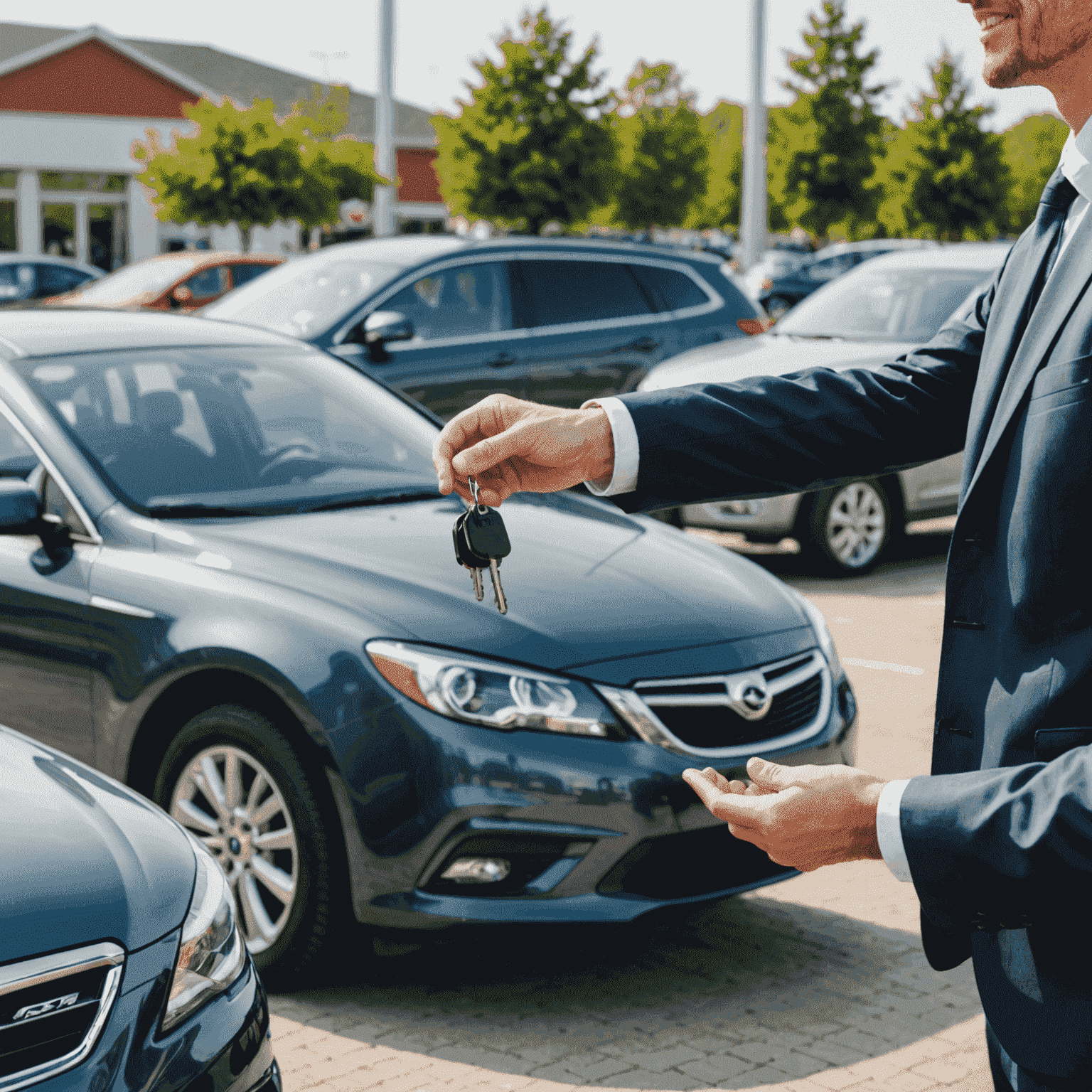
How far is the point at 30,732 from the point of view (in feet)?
14.3

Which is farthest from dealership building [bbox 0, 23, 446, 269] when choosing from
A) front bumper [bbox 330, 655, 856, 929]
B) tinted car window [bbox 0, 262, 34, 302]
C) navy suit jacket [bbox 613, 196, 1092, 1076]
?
navy suit jacket [bbox 613, 196, 1092, 1076]

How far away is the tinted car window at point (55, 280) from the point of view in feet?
68.0

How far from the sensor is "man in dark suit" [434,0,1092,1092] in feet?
4.98

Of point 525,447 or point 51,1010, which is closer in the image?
point 525,447

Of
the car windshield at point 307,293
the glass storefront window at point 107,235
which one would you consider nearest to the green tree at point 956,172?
the glass storefront window at point 107,235

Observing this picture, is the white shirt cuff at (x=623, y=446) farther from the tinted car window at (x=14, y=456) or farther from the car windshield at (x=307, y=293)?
the car windshield at (x=307, y=293)

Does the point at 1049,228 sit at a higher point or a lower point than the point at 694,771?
higher

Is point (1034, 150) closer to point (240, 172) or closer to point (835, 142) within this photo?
point (835, 142)

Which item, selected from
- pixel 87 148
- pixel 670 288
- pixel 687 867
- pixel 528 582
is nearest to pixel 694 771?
pixel 687 867

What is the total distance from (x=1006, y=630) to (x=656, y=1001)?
2.47 meters

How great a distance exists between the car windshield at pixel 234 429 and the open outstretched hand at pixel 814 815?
3043mm

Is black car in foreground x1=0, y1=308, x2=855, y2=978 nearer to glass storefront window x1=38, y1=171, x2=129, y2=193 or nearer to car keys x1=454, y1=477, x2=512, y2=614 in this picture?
car keys x1=454, y1=477, x2=512, y2=614

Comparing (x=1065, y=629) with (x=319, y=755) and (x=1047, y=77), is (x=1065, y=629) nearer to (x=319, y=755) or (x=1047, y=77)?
(x=1047, y=77)

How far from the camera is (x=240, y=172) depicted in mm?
29141
